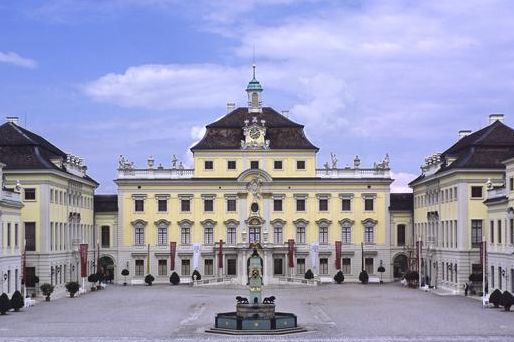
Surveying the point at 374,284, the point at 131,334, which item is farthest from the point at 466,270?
the point at 131,334

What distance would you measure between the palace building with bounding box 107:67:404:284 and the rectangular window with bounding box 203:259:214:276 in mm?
100

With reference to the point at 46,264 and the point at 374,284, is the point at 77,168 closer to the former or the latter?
the point at 46,264

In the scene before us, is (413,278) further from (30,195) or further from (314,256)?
(30,195)

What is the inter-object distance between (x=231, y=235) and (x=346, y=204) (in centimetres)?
968

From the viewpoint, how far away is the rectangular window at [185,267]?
92.3 metres

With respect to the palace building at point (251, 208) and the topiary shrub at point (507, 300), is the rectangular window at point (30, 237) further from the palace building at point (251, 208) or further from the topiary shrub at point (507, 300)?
the topiary shrub at point (507, 300)

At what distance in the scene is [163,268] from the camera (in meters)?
92.4

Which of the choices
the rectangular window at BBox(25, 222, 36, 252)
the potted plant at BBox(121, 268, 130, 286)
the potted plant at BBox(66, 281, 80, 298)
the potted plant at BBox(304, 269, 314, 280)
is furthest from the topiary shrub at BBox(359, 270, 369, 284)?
the rectangular window at BBox(25, 222, 36, 252)

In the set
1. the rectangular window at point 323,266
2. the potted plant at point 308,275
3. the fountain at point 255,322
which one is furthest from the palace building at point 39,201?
the fountain at point 255,322

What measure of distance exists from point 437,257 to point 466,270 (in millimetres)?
8148

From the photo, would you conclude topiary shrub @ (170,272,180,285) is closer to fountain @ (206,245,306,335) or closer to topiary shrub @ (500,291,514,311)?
topiary shrub @ (500,291,514,311)

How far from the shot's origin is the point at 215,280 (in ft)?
287

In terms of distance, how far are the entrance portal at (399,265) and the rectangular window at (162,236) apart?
18.7m

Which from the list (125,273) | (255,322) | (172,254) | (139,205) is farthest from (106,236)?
(255,322)
